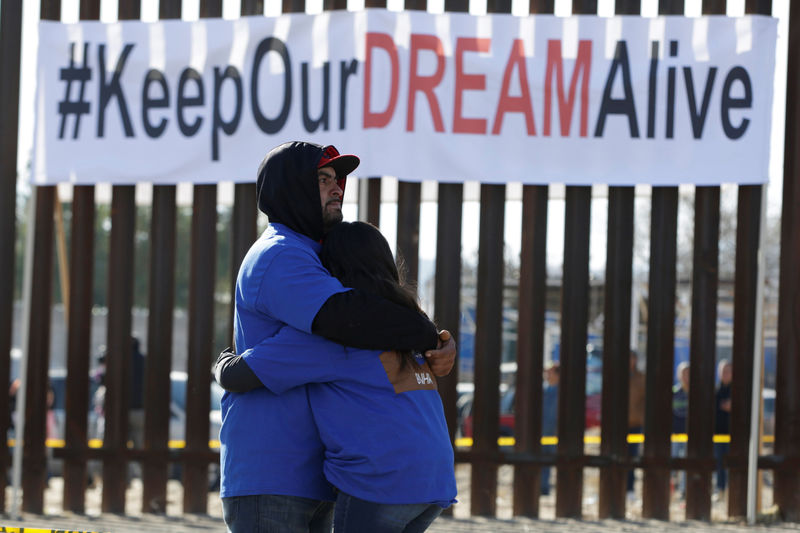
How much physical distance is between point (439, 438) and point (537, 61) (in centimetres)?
423

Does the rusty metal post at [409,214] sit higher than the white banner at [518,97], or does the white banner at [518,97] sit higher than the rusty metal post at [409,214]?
the white banner at [518,97]

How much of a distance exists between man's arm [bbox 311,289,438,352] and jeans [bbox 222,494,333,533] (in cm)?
46

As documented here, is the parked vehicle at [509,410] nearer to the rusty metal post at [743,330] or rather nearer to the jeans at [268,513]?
the rusty metal post at [743,330]

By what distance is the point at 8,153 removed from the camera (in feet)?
22.1

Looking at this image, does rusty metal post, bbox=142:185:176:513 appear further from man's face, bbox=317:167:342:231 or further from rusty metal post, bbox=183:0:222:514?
man's face, bbox=317:167:342:231

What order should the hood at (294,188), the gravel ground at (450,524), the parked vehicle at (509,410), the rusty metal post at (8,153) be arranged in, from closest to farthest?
the hood at (294,188)
the gravel ground at (450,524)
the rusty metal post at (8,153)
the parked vehicle at (509,410)

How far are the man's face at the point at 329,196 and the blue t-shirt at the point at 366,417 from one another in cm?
40

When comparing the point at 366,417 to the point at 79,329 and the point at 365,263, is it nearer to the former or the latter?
the point at 365,263

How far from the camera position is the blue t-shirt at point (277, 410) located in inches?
96.7

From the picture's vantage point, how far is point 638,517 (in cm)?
652

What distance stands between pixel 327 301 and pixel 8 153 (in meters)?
5.13

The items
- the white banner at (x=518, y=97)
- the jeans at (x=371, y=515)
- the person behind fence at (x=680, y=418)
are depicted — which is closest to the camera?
the jeans at (x=371, y=515)

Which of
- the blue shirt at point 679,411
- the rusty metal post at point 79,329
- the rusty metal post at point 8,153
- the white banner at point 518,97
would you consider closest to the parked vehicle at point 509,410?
the blue shirt at point 679,411

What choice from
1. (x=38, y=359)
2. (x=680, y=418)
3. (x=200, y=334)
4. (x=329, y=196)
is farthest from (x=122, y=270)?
(x=680, y=418)
